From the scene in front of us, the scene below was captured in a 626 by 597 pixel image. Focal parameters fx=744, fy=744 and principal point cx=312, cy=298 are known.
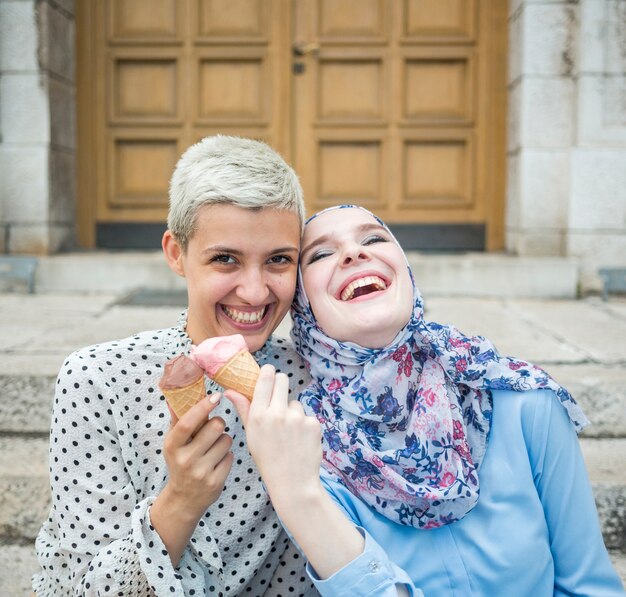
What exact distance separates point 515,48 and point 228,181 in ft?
14.0

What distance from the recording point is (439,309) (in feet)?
14.1

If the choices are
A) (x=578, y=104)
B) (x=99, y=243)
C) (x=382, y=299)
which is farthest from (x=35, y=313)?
(x=578, y=104)

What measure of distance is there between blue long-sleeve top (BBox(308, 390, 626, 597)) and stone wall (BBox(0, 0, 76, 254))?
14.0 ft

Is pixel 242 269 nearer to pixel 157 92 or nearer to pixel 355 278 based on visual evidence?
pixel 355 278

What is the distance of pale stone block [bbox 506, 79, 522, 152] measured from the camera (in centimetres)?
507

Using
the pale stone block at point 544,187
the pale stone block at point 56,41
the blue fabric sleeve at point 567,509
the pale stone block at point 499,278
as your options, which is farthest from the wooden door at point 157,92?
the blue fabric sleeve at point 567,509

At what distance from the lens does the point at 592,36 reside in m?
4.82

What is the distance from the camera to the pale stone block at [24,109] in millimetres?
5094

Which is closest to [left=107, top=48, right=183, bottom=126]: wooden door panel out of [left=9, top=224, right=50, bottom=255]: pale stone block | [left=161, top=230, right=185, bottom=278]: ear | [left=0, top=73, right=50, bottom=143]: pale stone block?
[left=0, top=73, right=50, bottom=143]: pale stone block

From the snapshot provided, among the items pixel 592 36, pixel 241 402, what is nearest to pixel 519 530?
pixel 241 402

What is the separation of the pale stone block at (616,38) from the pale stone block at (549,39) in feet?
0.67

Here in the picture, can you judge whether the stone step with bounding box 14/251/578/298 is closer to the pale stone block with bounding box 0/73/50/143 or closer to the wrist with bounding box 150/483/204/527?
the pale stone block with bounding box 0/73/50/143

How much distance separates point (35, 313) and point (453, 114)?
3.25m

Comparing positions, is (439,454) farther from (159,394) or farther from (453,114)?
(453,114)
